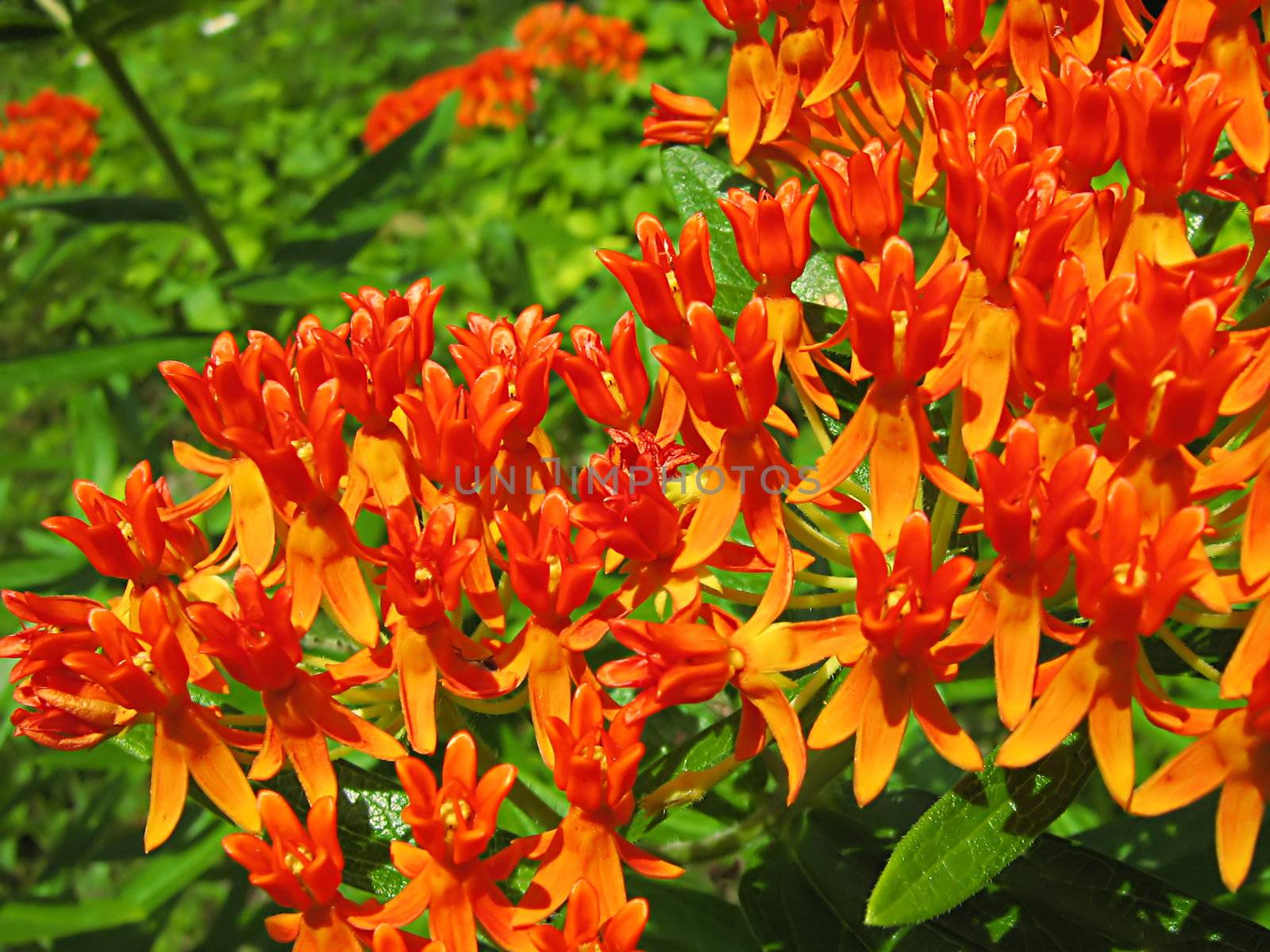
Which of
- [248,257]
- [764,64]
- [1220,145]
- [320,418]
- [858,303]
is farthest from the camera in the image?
[248,257]

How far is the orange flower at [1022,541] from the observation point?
3.85 ft

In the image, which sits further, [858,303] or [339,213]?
[339,213]

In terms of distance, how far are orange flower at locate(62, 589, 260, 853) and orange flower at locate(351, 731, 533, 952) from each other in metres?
0.19

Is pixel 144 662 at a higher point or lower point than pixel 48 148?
lower

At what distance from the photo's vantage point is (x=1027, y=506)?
1198mm

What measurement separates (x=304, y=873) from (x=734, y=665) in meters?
0.47

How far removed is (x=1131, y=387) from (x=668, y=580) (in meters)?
0.50

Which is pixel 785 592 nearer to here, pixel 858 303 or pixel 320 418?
pixel 858 303

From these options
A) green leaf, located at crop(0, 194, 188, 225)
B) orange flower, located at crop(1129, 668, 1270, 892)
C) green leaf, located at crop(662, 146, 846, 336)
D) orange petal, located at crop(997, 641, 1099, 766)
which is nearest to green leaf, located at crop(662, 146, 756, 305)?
green leaf, located at crop(662, 146, 846, 336)

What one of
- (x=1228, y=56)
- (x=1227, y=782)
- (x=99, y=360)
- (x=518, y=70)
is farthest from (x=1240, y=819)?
(x=518, y=70)

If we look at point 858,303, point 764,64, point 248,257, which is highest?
point 764,64

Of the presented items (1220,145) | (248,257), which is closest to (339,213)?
(1220,145)

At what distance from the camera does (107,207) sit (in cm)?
315

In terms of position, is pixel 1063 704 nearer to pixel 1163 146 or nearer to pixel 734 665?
pixel 734 665
